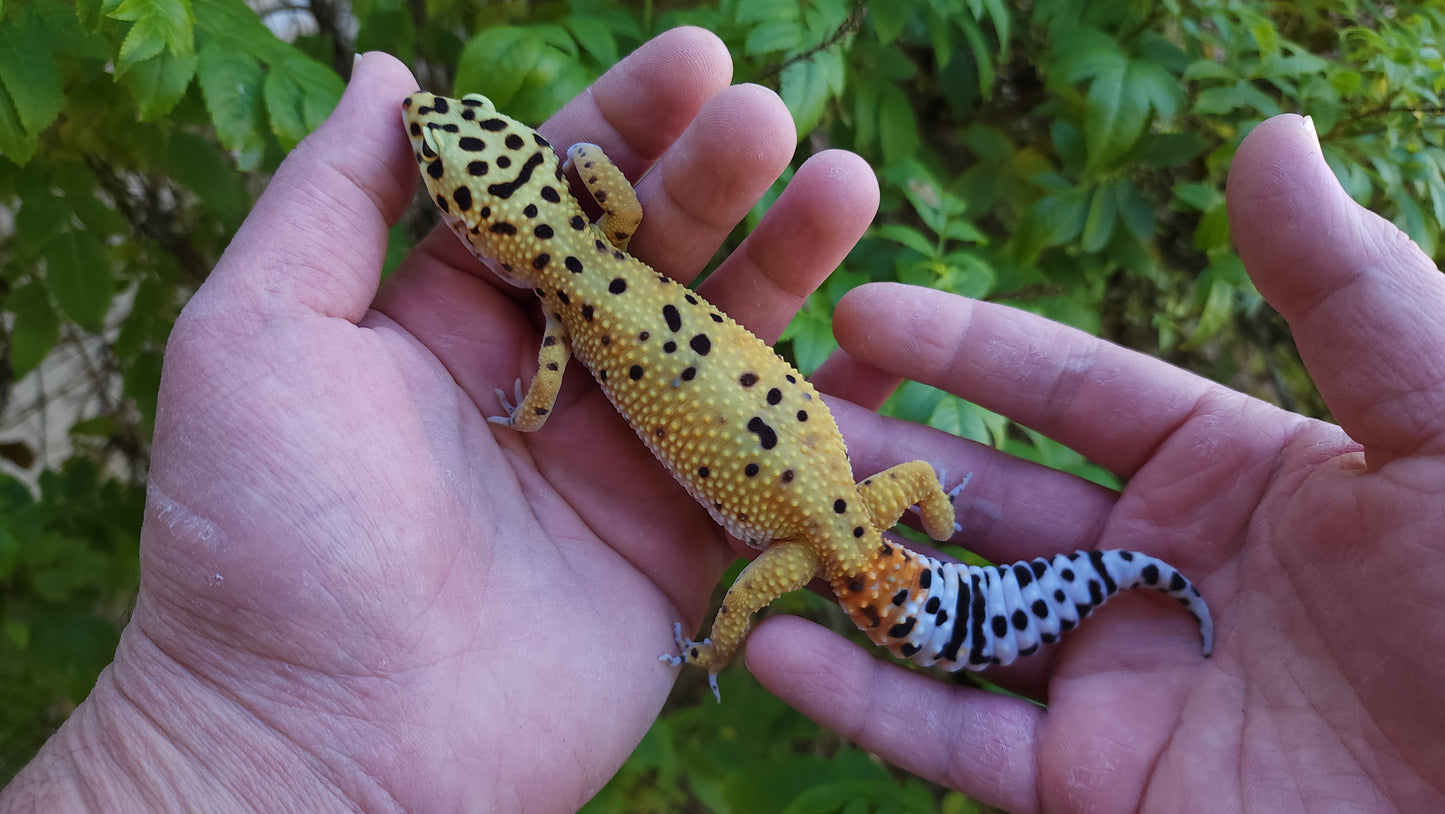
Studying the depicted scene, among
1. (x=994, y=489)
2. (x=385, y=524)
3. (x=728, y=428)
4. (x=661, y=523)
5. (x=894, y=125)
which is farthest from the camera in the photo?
(x=894, y=125)

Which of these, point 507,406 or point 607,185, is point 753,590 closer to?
point 507,406

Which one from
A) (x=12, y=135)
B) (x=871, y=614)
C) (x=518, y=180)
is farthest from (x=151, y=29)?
(x=871, y=614)

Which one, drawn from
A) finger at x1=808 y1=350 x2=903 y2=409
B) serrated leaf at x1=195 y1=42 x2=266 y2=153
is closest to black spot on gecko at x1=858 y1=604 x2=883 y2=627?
finger at x1=808 y1=350 x2=903 y2=409

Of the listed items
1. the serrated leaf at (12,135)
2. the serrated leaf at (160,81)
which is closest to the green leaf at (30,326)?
the serrated leaf at (12,135)

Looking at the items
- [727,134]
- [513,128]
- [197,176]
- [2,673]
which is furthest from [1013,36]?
[2,673]

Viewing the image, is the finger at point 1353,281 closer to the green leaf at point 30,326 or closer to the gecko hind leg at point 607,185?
the gecko hind leg at point 607,185

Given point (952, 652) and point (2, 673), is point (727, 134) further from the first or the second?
point (2, 673)

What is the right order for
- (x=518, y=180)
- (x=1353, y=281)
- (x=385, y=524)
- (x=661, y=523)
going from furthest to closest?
(x=661, y=523) < (x=518, y=180) < (x=385, y=524) < (x=1353, y=281)

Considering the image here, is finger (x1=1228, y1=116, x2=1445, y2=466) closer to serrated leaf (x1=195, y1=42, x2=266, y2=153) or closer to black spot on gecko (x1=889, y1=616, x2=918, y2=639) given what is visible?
black spot on gecko (x1=889, y1=616, x2=918, y2=639)
